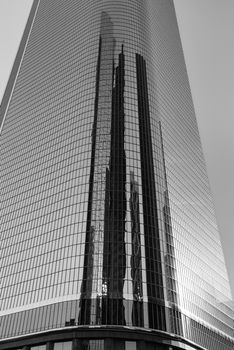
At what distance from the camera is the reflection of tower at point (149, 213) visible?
78.3 meters

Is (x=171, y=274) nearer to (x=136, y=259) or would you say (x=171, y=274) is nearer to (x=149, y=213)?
(x=136, y=259)

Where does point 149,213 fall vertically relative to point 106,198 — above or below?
below

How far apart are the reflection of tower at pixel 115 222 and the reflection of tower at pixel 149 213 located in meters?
5.22

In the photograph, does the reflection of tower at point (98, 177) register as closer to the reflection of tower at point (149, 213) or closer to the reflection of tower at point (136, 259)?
the reflection of tower at point (136, 259)

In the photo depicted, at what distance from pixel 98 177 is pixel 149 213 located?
46.3 ft

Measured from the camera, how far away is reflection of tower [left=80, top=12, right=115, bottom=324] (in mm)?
76688

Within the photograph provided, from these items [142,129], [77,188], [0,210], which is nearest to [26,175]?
[0,210]

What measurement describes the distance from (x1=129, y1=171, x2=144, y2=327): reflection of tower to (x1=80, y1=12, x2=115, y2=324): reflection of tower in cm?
636

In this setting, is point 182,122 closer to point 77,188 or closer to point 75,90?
point 75,90

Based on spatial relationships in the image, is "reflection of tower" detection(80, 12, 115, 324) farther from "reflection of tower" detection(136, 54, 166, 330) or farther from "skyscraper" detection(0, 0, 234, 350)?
"reflection of tower" detection(136, 54, 166, 330)

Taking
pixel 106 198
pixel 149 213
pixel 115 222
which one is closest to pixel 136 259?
pixel 115 222

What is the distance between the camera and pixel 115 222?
279 feet

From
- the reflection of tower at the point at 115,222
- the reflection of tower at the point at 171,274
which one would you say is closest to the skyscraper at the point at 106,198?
the reflection of tower at the point at 115,222

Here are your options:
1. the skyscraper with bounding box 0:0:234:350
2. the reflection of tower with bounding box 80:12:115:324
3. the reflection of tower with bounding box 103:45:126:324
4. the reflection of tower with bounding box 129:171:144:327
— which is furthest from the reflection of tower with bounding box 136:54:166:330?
the reflection of tower with bounding box 80:12:115:324
